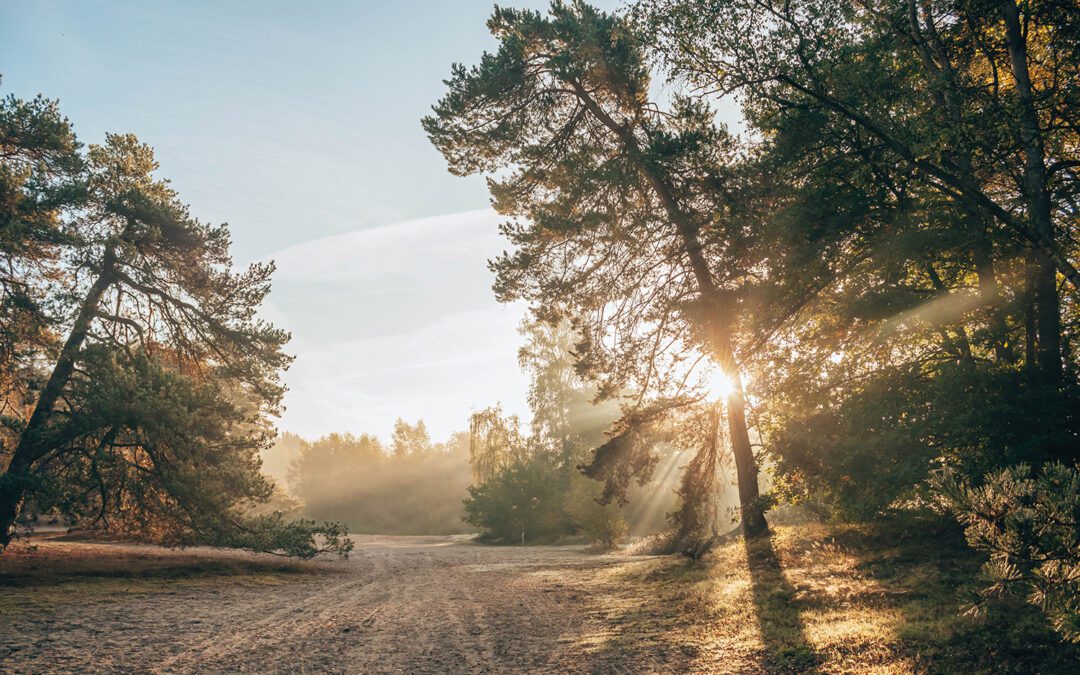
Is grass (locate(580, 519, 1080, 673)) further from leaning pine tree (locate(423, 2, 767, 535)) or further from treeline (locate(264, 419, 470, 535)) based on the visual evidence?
treeline (locate(264, 419, 470, 535))

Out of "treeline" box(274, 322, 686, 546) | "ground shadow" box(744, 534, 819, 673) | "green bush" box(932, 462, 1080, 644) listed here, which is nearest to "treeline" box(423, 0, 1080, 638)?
"green bush" box(932, 462, 1080, 644)

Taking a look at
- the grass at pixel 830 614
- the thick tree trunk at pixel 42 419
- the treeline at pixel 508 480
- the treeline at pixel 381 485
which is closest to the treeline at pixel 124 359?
the thick tree trunk at pixel 42 419

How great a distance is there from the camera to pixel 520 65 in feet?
47.4

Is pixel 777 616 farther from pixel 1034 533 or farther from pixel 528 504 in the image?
pixel 528 504

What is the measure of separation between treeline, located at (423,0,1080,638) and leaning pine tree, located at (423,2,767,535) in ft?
0.22

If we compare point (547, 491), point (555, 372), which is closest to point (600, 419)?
point (555, 372)

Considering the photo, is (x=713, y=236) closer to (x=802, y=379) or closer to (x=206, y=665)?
(x=802, y=379)

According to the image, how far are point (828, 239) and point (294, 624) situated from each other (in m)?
11.6

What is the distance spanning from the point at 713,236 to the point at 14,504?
58.6 ft

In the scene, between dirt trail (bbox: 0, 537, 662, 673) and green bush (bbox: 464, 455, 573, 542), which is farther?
green bush (bbox: 464, 455, 573, 542)

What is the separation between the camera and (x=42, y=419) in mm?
14000

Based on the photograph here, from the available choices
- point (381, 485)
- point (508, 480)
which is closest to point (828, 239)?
point (508, 480)

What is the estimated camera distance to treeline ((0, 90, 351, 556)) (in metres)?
12.8

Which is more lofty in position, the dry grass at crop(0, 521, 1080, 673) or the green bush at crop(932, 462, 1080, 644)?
the green bush at crop(932, 462, 1080, 644)
